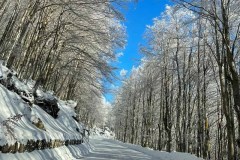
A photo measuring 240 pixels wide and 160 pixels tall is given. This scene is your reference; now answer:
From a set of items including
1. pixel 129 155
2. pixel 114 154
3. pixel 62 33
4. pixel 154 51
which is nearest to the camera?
pixel 62 33

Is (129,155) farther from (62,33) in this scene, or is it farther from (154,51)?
(154,51)

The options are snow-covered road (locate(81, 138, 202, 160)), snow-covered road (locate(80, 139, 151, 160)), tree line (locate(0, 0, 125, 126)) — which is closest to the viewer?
tree line (locate(0, 0, 125, 126))

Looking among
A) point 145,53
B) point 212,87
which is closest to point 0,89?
point 145,53

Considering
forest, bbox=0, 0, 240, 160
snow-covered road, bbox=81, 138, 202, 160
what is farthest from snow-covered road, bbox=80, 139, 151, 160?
forest, bbox=0, 0, 240, 160

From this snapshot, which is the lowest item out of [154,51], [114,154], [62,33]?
[114,154]

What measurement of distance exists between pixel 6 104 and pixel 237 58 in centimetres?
1616

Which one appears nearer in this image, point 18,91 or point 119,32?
point 18,91

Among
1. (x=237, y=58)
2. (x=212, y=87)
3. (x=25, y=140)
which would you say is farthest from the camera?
(x=212, y=87)

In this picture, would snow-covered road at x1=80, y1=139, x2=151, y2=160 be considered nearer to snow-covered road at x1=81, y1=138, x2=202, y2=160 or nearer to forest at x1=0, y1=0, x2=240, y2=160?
snow-covered road at x1=81, y1=138, x2=202, y2=160

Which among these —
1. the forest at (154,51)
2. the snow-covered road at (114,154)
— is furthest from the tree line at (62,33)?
the snow-covered road at (114,154)

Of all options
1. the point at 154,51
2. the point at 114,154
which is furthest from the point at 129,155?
the point at 154,51

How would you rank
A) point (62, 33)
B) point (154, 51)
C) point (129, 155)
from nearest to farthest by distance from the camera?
point (62, 33), point (129, 155), point (154, 51)

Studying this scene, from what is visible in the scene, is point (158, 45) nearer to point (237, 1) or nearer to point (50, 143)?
point (237, 1)

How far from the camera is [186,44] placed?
24797 mm
